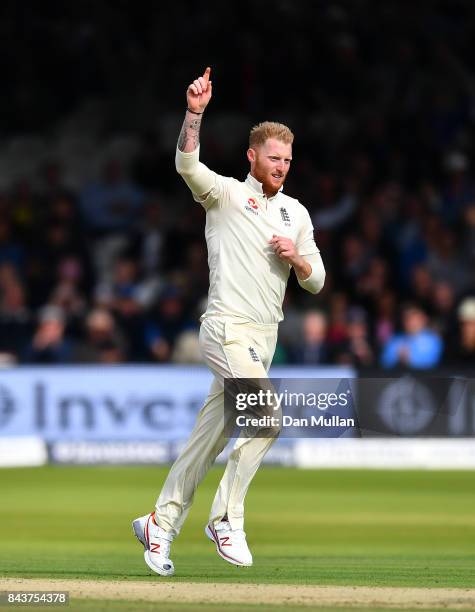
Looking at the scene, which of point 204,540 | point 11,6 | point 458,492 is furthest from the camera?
point 11,6

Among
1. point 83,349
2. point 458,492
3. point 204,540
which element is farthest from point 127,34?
point 204,540

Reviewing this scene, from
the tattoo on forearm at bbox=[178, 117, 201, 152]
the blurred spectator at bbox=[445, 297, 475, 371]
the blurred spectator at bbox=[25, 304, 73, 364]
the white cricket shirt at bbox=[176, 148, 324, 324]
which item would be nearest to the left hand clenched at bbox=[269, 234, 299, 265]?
the white cricket shirt at bbox=[176, 148, 324, 324]

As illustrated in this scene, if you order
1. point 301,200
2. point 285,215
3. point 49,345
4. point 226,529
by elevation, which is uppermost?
point 285,215

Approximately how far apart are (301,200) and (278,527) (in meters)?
9.40

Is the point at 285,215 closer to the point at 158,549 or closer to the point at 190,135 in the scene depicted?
the point at 190,135

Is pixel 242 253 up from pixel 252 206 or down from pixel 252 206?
down

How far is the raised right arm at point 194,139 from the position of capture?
23.5ft

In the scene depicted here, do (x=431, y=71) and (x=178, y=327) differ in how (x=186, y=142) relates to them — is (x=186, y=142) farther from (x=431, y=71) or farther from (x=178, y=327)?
(x=431, y=71)

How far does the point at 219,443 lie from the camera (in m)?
7.53

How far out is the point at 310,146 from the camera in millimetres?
20203

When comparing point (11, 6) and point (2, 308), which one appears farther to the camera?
point (11, 6)

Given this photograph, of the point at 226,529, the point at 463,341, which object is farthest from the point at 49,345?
the point at 226,529

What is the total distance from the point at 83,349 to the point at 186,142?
9847 millimetres

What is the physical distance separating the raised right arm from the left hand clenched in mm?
412
